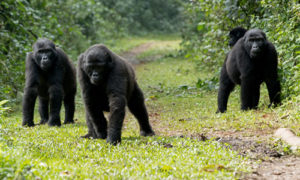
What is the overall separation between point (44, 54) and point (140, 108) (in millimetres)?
3080

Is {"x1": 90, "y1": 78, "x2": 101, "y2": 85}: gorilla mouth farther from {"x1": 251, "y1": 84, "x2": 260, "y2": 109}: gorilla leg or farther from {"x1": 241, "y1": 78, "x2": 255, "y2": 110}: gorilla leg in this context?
{"x1": 251, "y1": 84, "x2": 260, "y2": 109}: gorilla leg

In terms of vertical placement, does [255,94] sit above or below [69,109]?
above

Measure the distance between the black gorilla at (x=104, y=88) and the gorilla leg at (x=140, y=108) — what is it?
270 millimetres

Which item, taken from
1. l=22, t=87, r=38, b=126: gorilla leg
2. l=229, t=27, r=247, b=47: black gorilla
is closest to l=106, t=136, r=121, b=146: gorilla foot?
l=22, t=87, r=38, b=126: gorilla leg

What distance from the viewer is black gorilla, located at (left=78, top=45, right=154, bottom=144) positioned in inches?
263

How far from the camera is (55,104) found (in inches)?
382

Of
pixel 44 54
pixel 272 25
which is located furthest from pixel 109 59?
pixel 272 25

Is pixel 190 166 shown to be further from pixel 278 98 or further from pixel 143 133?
pixel 278 98

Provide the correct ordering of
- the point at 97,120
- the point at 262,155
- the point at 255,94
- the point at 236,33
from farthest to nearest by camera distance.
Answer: the point at 236,33, the point at 255,94, the point at 97,120, the point at 262,155

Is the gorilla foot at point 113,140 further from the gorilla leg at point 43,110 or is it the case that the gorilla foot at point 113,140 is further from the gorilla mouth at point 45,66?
the gorilla leg at point 43,110

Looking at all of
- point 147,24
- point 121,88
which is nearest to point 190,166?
point 121,88

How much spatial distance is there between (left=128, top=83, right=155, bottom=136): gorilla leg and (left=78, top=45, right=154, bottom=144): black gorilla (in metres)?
0.27

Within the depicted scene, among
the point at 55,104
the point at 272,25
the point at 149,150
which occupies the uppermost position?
the point at 272,25

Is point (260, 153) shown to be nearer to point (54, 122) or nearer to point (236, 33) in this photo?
point (54, 122)
